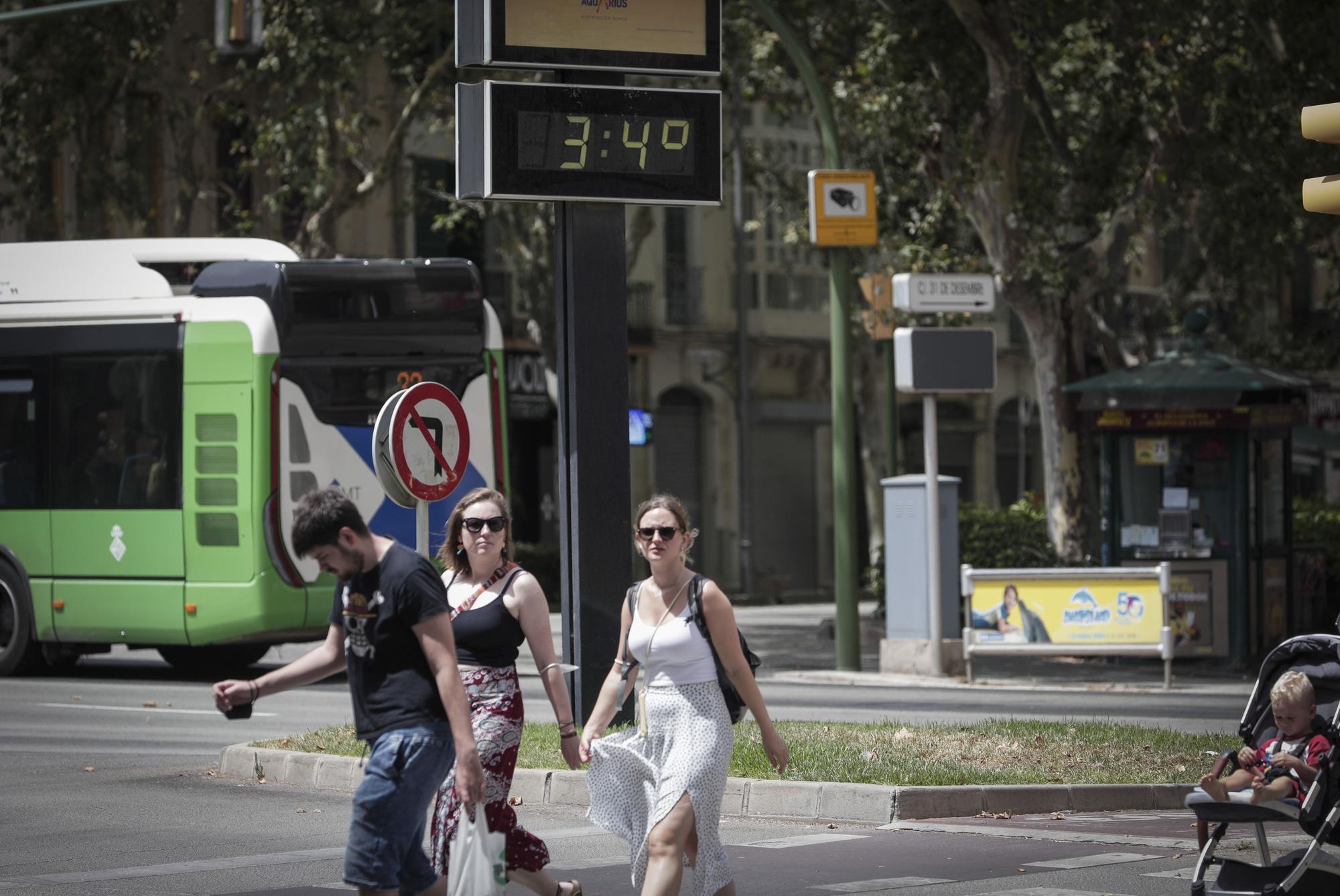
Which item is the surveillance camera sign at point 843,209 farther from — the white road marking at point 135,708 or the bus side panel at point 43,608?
the bus side panel at point 43,608

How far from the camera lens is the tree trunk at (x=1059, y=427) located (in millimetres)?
22859

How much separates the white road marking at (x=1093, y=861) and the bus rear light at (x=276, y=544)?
9423mm

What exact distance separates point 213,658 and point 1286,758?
14934 millimetres

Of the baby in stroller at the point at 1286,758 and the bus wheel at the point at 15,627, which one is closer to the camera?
the baby in stroller at the point at 1286,758

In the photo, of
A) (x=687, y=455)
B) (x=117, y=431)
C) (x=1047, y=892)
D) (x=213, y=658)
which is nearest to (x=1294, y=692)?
(x=1047, y=892)

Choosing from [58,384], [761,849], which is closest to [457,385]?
[58,384]

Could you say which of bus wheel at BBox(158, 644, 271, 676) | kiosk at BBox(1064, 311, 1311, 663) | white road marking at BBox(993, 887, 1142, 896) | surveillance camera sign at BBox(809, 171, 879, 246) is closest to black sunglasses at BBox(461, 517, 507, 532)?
→ white road marking at BBox(993, 887, 1142, 896)

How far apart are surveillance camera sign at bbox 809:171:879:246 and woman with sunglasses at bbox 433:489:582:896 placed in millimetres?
11043

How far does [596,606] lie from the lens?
1248 centimetres

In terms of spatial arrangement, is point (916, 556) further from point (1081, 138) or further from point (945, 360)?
point (1081, 138)

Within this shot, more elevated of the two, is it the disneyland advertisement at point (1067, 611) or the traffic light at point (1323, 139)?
the traffic light at point (1323, 139)

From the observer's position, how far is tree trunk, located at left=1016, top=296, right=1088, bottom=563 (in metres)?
22.9

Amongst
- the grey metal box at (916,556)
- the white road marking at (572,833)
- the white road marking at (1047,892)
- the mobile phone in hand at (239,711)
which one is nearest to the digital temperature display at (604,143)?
the white road marking at (572,833)

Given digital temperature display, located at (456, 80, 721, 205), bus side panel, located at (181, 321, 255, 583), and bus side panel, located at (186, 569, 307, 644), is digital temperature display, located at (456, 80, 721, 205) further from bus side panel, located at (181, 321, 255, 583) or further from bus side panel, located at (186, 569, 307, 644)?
bus side panel, located at (186, 569, 307, 644)
